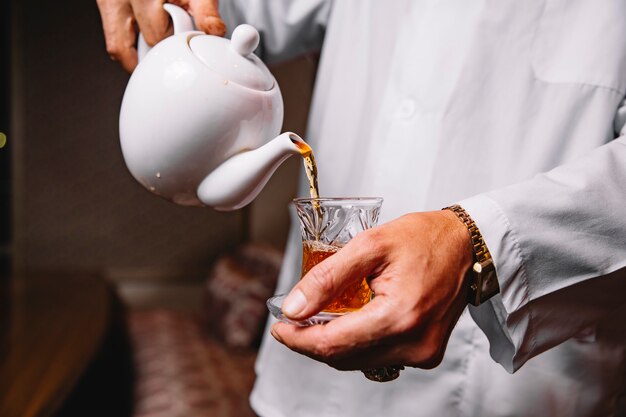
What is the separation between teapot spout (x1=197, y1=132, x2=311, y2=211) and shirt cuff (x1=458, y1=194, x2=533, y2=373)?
0.18 metres

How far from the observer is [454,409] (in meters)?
0.82

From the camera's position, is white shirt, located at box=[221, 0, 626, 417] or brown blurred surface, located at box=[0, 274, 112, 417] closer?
white shirt, located at box=[221, 0, 626, 417]

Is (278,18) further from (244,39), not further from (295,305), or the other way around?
(295,305)

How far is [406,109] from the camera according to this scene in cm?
85

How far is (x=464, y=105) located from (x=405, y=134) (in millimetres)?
89

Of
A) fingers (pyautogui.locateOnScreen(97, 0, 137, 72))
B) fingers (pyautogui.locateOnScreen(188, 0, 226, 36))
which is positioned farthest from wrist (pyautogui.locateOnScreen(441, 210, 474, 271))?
fingers (pyautogui.locateOnScreen(97, 0, 137, 72))

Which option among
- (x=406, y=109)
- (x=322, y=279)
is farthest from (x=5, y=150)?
(x=322, y=279)

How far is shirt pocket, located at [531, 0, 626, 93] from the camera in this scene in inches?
29.8

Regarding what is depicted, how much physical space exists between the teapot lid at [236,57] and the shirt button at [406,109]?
240mm

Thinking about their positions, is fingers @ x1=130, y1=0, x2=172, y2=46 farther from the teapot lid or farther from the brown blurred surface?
the brown blurred surface

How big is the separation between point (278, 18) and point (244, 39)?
362 millimetres

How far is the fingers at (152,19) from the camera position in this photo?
767 millimetres

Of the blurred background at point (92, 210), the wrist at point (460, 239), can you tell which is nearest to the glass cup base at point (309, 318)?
the wrist at point (460, 239)

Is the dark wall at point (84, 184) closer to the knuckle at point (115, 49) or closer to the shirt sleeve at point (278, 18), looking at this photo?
the shirt sleeve at point (278, 18)
